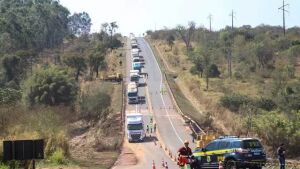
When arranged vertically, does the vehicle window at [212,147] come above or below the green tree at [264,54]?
below

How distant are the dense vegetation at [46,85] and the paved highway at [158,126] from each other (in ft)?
11.9

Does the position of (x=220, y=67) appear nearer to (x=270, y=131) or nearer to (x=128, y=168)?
(x=270, y=131)

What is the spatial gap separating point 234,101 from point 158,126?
56.1 ft

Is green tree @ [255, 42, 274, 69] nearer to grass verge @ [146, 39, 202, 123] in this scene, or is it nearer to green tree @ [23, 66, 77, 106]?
grass verge @ [146, 39, 202, 123]

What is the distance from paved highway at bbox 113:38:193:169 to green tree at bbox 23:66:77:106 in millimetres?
10143

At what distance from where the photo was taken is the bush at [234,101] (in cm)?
7781

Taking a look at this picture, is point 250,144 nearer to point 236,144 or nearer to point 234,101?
point 236,144

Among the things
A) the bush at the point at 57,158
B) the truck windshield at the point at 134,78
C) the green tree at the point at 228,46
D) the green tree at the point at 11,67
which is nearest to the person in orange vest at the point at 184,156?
the bush at the point at 57,158

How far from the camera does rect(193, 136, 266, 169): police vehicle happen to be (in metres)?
27.5

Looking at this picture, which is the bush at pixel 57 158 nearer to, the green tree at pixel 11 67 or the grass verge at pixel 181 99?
the grass verge at pixel 181 99

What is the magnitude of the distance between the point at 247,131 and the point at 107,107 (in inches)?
972

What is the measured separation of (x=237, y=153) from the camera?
1088 inches

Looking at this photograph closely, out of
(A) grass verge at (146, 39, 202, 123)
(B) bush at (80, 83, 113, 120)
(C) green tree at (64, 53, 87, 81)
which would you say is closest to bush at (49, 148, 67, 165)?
(B) bush at (80, 83, 113, 120)

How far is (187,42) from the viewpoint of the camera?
503 ft
